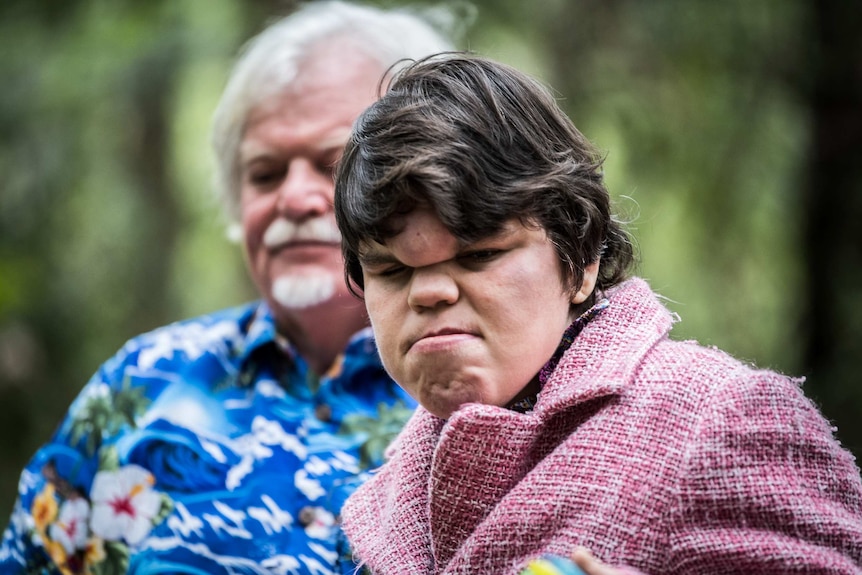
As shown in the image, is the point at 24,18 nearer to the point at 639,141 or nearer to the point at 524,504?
the point at 639,141

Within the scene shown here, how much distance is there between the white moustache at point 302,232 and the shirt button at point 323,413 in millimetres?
427

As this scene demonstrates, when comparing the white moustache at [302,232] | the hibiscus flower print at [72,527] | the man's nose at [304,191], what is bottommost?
the hibiscus flower print at [72,527]

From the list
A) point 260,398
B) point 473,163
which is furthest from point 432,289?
point 260,398

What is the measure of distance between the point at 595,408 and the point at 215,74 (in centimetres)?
764

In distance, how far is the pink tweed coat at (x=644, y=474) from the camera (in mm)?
1193

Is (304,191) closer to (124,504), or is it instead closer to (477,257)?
(124,504)

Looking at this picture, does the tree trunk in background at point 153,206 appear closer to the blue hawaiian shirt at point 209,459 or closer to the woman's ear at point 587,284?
the blue hawaiian shirt at point 209,459

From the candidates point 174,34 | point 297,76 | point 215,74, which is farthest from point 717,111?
point 215,74

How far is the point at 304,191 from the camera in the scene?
2.44 meters

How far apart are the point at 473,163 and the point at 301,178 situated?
1219 mm

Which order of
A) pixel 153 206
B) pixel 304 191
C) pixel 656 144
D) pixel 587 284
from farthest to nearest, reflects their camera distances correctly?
pixel 153 206 < pixel 656 144 < pixel 304 191 < pixel 587 284

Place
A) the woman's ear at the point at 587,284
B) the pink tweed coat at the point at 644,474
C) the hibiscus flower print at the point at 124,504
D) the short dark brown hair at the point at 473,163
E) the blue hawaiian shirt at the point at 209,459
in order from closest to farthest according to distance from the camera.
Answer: the pink tweed coat at the point at 644,474
the short dark brown hair at the point at 473,163
the woman's ear at the point at 587,284
the blue hawaiian shirt at the point at 209,459
the hibiscus flower print at the point at 124,504

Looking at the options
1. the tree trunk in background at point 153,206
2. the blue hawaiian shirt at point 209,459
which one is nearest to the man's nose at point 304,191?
the blue hawaiian shirt at point 209,459

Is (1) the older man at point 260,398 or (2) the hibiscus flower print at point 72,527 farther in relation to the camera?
(2) the hibiscus flower print at point 72,527
